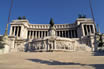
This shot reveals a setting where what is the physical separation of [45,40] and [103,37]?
46.9 feet

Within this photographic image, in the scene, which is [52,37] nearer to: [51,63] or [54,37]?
[54,37]

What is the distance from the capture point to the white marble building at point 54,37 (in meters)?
22.0

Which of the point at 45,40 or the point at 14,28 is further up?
the point at 14,28

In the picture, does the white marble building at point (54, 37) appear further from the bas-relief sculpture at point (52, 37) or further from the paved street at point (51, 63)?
the paved street at point (51, 63)

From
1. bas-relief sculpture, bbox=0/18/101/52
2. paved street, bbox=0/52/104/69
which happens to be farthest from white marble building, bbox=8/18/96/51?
paved street, bbox=0/52/104/69

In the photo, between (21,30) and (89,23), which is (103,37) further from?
(21,30)

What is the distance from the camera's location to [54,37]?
72.7 feet

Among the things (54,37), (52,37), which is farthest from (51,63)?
(54,37)

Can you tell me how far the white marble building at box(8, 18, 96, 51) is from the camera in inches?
866

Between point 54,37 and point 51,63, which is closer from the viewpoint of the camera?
point 51,63

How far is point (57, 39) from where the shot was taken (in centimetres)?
2205

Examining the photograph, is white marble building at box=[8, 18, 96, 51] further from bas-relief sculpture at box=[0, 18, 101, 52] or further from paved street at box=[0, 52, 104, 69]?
paved street at box=[0, 52, 104, 69]

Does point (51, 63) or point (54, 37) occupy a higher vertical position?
point (54, 37)

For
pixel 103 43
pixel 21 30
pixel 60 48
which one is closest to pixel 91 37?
pixel 103 43
